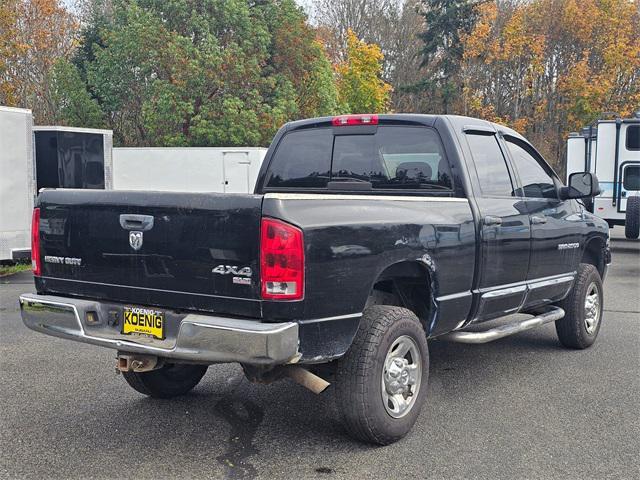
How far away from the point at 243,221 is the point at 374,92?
2971cm

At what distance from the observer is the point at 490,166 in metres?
5.57

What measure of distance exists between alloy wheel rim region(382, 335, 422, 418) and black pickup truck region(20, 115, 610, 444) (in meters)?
0.01

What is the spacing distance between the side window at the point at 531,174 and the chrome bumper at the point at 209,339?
10.2 feet

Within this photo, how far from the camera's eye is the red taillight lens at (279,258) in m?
3.69

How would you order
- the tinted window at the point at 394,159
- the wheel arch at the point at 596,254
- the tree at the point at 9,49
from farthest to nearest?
the tree at the point at 9,49 < the wheel arch at the point at 596,254 < the tinted window at the point at 394,159

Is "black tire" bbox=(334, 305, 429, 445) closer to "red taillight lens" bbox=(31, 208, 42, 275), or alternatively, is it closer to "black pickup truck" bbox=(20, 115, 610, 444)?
"black pickup truck" bbox=(20, 115, 610, 444)

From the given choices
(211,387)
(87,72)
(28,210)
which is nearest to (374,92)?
(87,72)

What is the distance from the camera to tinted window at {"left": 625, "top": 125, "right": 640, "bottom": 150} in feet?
53.8

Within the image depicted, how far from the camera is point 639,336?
24.6 ft

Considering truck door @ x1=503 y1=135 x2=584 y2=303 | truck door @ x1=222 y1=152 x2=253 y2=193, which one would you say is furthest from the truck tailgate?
truck door @ x1=222 y1=152 x2=253 y2=193

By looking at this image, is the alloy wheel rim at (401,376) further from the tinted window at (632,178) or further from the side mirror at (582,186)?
the tinted window at (632,178)

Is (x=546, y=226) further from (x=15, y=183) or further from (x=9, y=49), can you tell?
(x=9, y=49)

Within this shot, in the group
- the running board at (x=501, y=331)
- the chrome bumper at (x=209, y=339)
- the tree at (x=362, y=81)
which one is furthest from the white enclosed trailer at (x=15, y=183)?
the tree at (x=362, y=81)

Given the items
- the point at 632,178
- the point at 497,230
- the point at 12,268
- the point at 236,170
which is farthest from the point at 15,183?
the point at 632,178
